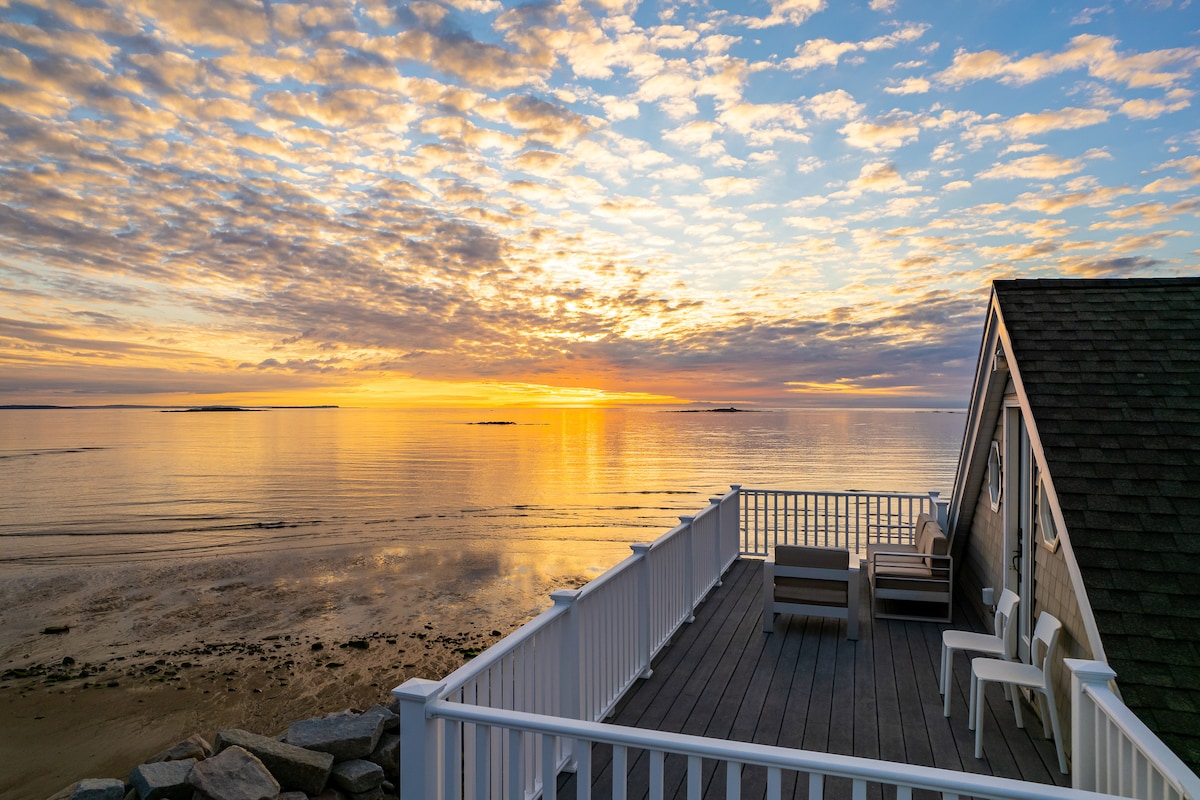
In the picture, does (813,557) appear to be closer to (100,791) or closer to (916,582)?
(916,582)

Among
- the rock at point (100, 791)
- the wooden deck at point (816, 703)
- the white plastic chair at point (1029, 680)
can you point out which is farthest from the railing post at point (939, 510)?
the rock at point (100, 791)

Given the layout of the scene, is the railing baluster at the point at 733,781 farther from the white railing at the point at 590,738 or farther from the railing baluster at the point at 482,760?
the railing baluster at the point at 482,760

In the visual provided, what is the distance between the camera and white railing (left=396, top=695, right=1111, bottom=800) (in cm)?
175

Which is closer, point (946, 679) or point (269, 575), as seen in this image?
point (946, 679)

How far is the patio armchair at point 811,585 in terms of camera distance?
6.04 meters

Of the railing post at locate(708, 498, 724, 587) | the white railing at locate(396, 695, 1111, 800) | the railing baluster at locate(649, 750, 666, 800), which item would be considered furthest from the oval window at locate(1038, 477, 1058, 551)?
the railing baluster at locate(649, 750, 666, 800)

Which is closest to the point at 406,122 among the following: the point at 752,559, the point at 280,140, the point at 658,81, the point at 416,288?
the point at 280,140

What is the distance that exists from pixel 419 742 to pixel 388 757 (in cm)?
435

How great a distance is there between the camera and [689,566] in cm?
635

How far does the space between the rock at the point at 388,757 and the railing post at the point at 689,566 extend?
10.2 ft


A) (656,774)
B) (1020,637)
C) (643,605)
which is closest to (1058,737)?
(1020,637)

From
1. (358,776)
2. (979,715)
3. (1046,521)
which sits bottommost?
(358,776)


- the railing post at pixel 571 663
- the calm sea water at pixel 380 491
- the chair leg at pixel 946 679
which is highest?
the railing post at pixel 571 663

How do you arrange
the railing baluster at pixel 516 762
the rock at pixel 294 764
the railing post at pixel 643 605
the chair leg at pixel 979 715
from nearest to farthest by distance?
the railing baluster at pixel 516 762, the chair leg at pixel 979 715, the railing post at pixel 643 605, the rock at pixel 294 764
